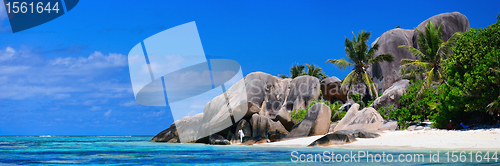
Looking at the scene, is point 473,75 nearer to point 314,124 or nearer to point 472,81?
point 472,81

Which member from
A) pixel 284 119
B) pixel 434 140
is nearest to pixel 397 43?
pixel 284 119

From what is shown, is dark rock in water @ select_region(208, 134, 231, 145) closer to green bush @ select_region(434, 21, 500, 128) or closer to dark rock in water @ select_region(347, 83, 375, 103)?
green bush @ select_region(434, 21, 500, 128)

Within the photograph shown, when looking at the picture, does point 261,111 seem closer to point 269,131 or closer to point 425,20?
point 269,131

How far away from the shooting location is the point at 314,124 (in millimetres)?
20984

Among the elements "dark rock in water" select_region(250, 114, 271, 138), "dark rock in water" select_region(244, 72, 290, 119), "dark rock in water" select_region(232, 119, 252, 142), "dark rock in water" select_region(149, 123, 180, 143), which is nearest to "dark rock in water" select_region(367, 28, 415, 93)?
"dark rock in water" select_region(244, 72, 290, 119)

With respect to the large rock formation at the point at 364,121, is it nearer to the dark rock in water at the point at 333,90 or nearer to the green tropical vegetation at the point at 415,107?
the green tropical vegetation at the point at 415,107

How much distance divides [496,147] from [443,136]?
9.87 feet

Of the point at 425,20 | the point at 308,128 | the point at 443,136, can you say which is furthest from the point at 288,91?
the point at 443,136

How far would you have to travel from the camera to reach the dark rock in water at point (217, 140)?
76.4 ft

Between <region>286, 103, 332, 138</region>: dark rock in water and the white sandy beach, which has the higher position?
<region>286, 103, 332, 138</region>: dark rock in water

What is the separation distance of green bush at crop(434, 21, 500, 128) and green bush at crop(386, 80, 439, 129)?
2.30 m

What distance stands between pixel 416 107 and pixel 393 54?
13789mm

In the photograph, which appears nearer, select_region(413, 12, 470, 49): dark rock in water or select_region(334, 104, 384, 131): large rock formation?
select_region(334, 104, 384, 131): large rock formation

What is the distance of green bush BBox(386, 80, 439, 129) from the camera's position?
1983 cm
